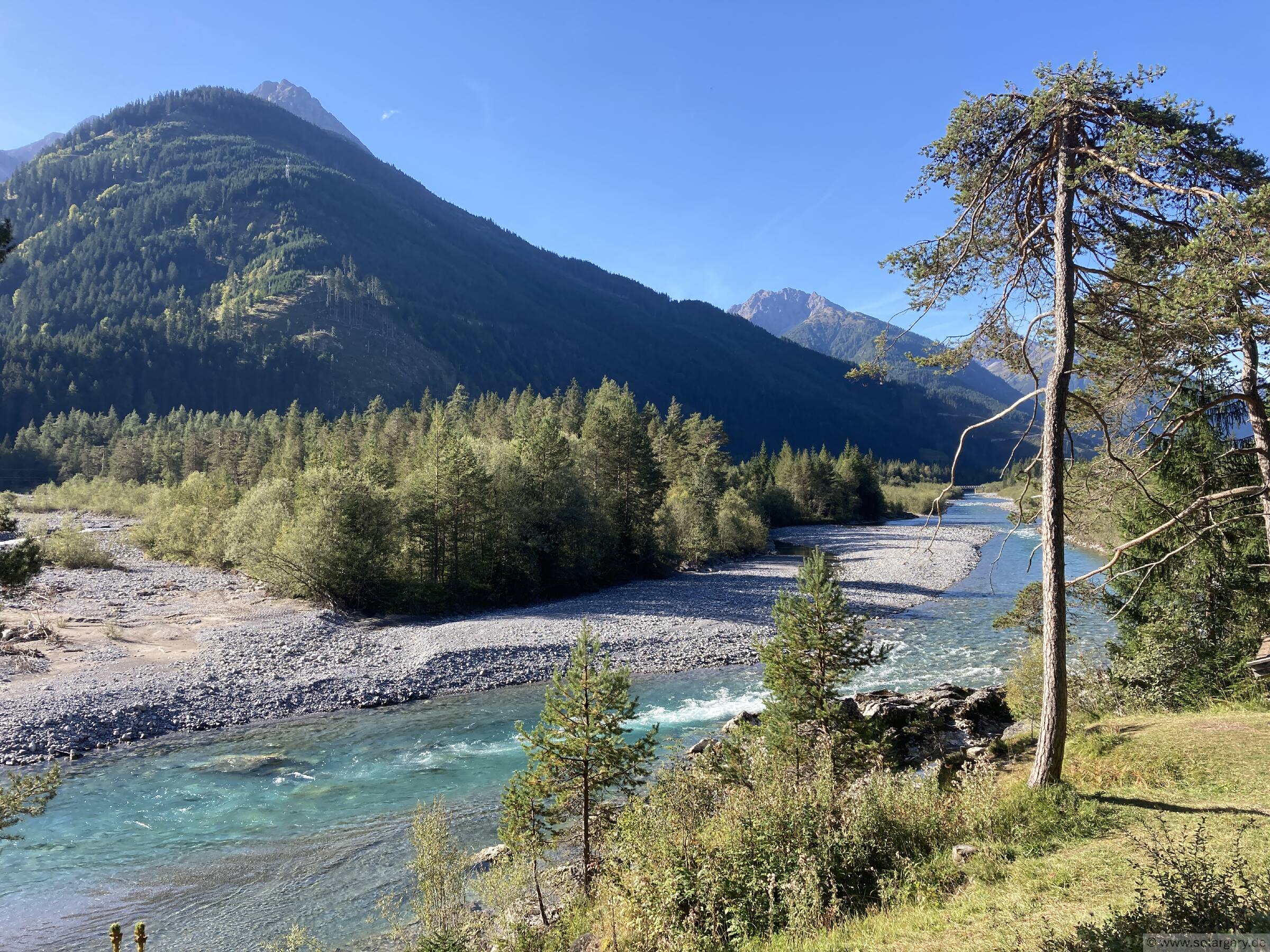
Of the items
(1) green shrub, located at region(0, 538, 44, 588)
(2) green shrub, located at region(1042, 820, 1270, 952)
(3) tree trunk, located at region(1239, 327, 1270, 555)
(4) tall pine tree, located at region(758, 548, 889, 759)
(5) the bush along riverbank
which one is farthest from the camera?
(4) tall pine tree, located at region(758, 548, 889, 759)

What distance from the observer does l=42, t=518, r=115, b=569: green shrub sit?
5225 cm

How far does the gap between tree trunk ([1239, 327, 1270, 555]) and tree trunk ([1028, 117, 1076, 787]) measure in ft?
12.2

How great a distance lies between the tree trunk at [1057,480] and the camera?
10.2m

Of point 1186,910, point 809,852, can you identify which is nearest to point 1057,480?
point 1186,910

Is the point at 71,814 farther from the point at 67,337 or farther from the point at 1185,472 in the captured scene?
the point at 67,337

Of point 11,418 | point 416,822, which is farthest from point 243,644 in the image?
point 11,418

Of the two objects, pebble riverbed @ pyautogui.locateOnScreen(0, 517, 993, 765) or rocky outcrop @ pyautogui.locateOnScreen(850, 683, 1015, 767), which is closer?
rocky outcrop @ pyautogui.locateOnScreen(850, 683, 1015, 767)

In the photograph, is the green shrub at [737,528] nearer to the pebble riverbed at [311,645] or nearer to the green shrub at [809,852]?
the pebble riverbed at [311,645]

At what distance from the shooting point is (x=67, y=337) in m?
174

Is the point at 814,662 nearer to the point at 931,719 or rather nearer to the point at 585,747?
the point at 585,747

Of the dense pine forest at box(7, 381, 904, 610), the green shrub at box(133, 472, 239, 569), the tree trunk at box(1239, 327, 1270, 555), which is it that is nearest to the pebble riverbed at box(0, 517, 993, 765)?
the green shrub at box(133, 472, 239, 569)

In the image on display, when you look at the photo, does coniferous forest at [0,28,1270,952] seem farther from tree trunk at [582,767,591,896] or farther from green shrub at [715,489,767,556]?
green shrub at [715,489,767,556]

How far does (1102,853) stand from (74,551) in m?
67.4

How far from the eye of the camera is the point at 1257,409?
1202 centimetres
